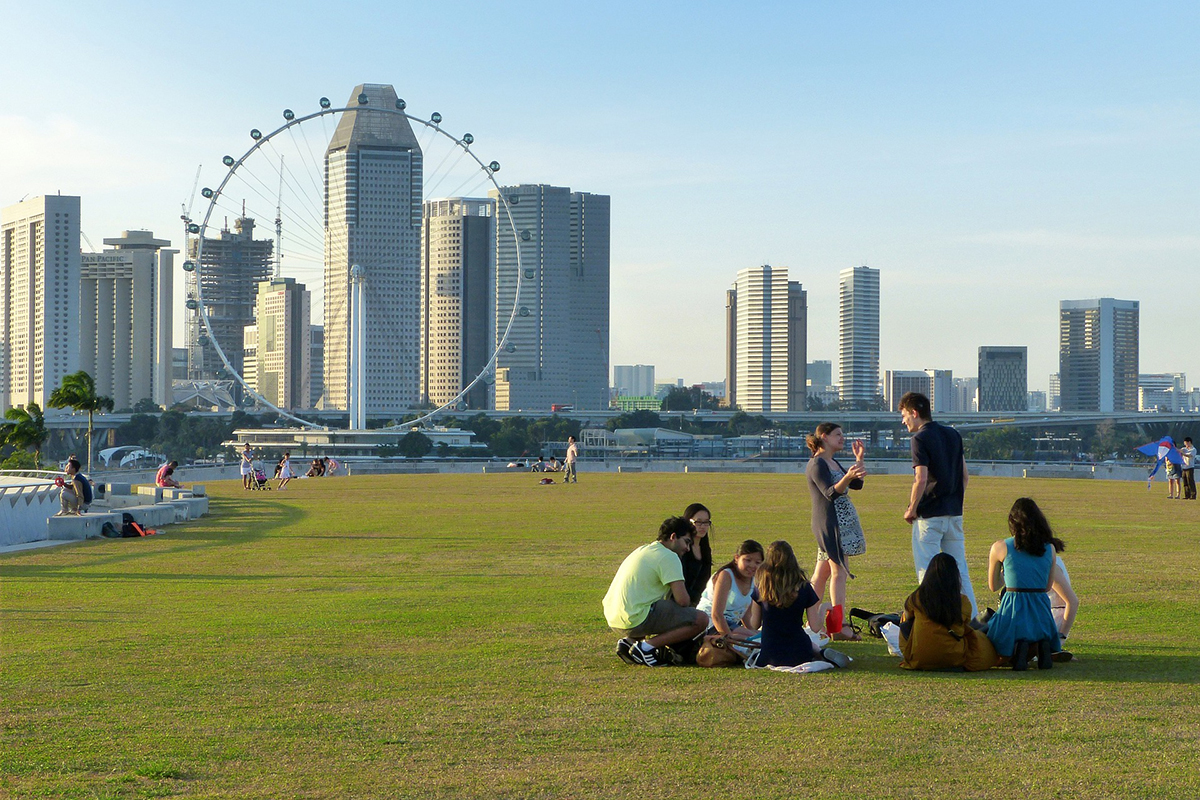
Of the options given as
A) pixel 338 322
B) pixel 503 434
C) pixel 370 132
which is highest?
pixel 370 132

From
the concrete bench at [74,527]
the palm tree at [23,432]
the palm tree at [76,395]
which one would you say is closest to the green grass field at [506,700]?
the concrete bench at [74,527]

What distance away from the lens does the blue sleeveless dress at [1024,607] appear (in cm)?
888

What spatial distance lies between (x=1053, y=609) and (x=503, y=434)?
13943cm

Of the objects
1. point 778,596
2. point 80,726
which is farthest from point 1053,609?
point 80,726

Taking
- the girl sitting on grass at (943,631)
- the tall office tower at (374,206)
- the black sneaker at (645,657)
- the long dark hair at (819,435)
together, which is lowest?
the black sneaker at (645,657)

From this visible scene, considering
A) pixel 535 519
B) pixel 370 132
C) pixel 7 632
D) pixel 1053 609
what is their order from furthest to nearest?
pixel 370 132, pixel 535 519, pixel 7 632, pixel 1053 609

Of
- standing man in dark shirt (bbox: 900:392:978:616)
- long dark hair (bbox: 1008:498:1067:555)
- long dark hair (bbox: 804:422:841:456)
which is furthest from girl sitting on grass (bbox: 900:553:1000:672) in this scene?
long dark hair (bbox: 804:422:841:456)

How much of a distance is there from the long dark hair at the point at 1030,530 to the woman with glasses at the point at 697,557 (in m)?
2.43

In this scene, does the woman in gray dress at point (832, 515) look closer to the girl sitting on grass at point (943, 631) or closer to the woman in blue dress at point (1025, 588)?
the woman in blue dress at point (1025, 588)

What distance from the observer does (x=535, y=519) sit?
25469mm

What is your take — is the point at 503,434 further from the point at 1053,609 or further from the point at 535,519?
the point at 1053,609

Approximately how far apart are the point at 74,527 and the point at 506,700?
52.4 ft

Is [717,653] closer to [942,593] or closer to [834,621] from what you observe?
[834,621]

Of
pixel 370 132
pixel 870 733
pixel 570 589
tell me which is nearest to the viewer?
pixel 870 733
